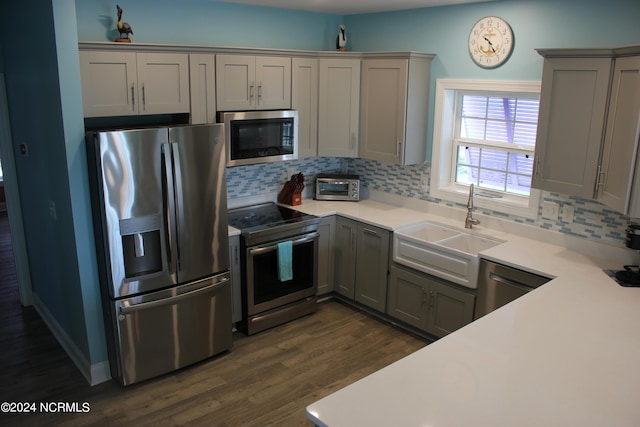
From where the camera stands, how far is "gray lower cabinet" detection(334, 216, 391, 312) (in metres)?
4.30

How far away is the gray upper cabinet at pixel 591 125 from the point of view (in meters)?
2.80

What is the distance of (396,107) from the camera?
171 inches

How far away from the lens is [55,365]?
3.70 metres

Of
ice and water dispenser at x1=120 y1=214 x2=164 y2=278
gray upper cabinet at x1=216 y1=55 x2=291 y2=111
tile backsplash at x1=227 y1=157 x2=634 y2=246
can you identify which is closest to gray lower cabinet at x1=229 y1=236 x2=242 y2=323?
ice and water dispenser at x1=120 y1=214 x2=164 y2=278

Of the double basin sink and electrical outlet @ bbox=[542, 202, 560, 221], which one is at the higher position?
electrical outlet @ bbox=[542, 202, 560, 221]

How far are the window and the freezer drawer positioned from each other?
209 cm

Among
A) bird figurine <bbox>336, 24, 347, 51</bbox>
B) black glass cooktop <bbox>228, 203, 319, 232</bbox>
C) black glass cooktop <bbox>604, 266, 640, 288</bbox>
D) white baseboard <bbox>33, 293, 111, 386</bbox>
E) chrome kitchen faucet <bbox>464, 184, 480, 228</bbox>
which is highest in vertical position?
bird figurine <bbox>336, 24, 347, 51</bbox>

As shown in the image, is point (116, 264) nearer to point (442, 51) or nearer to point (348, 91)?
point (348, 91)

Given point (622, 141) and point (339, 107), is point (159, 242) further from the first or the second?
point (622, 141)

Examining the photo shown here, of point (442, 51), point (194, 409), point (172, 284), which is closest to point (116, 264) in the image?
point (172, 284)

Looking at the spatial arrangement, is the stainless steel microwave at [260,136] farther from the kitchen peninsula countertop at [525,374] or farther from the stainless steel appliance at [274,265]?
the kitchen peninsula countertop at [525,374]

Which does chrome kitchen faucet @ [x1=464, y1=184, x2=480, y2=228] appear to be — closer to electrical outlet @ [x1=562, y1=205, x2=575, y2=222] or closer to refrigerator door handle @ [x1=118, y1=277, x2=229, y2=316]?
electrical outlet @ [x1=562, y1=205, x2=575, y2=222]

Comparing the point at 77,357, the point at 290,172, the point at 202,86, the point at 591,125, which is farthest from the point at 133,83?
the point at 591,125

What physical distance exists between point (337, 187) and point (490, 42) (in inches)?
73.8
